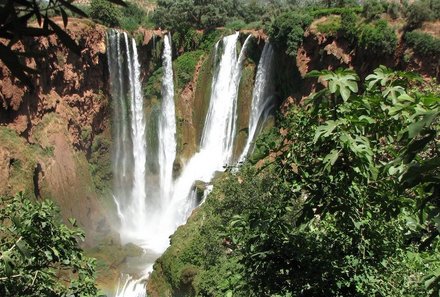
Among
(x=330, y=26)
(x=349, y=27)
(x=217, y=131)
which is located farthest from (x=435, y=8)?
(x=217, y=131)

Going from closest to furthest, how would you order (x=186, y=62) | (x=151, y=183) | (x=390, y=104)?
(x=390, y=104) < (x=151, y=183) < (x=186, y=62)

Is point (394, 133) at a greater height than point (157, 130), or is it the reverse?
point (157, 130)

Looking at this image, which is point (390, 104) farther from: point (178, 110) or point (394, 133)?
point (178, 110)

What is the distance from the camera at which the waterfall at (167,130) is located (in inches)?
1270

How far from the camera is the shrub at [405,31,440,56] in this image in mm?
19797

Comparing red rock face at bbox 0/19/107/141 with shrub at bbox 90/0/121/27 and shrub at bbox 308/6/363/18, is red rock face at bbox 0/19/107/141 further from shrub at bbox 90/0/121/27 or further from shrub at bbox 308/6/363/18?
shrub at bbox 308/6/363/18

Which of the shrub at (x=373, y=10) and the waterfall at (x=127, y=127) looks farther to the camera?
the waterfall at (x=127, y=127)

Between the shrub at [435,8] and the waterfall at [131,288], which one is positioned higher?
the shrub at [435,8]

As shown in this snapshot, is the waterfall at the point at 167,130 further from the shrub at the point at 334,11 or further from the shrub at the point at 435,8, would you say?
the shrub at the point at 435,8

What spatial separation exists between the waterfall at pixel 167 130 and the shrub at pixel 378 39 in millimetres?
16032

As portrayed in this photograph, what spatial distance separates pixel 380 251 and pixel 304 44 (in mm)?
23167

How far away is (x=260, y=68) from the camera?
29500mm

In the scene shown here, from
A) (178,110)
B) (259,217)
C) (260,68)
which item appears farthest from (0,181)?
(259,217)

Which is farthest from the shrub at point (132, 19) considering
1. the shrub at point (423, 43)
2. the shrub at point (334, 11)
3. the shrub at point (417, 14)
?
the shrub at point (423, 43)
